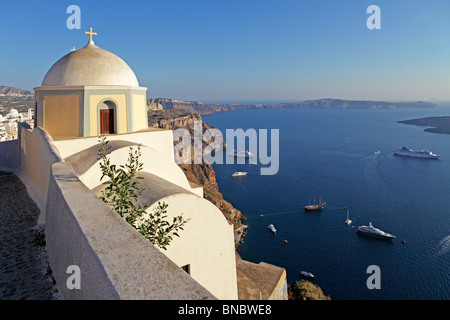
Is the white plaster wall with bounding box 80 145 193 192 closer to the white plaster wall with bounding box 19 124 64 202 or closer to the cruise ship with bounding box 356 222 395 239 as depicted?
the white plaster wall with bounding box 19 124 64 202

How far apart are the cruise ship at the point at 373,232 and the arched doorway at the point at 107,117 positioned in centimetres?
2638

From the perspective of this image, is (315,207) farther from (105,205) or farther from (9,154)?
(105,205)

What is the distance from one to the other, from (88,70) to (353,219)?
30419mm

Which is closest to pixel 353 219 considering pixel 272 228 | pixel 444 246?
pixel 444 246

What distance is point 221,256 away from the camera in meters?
6.47

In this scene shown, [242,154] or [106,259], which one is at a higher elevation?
[106,259]

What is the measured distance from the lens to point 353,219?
1256 inches

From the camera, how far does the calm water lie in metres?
22.7

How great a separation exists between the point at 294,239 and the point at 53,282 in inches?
1102

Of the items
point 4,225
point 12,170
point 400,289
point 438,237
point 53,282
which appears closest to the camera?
point 53,282

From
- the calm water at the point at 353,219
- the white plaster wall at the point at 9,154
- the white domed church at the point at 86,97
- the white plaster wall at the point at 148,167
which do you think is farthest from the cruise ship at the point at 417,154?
the white plaster wall at the point at 9,154

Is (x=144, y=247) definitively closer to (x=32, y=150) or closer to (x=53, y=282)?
(x=53, y=282)

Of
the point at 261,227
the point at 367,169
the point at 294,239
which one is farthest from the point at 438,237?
the point at 367,169

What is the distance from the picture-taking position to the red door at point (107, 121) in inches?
332
